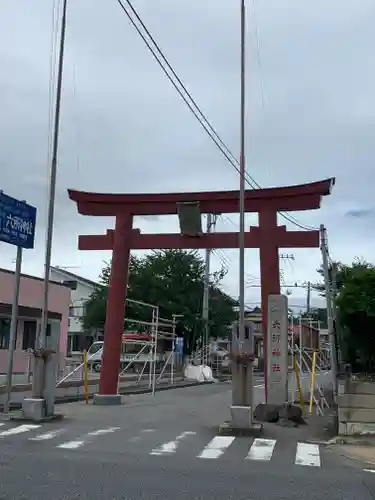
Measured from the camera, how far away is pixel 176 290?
4300cm

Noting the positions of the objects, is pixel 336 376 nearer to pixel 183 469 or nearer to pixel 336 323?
pixel 336 323

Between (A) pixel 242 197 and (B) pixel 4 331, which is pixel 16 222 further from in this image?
(B) pixel 4 331

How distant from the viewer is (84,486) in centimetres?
730

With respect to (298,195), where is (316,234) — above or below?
below

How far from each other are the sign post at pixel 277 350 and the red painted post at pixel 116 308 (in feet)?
16.1

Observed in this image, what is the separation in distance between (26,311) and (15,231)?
18554 millimetres

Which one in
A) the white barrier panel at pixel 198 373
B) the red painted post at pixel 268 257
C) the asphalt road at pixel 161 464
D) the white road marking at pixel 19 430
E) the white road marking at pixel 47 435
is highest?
the red painted post at pixel 268 257

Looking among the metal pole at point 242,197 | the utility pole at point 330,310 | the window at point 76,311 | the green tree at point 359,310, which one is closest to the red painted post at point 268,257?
the utility pole at point 330,310

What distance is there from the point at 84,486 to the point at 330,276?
446 inches

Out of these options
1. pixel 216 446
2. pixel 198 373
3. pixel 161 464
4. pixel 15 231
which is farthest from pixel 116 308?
pixel 198 373

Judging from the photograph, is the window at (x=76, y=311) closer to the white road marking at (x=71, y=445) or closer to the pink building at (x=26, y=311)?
the pink building at (x=26, y=311)

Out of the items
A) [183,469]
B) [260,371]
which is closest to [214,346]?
[260,371]

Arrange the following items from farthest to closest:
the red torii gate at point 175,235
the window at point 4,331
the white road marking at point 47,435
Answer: the window at point 4,331, the red torii gate at point 175,235, the white road marking at point 47,435

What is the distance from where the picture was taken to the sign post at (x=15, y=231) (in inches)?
566
